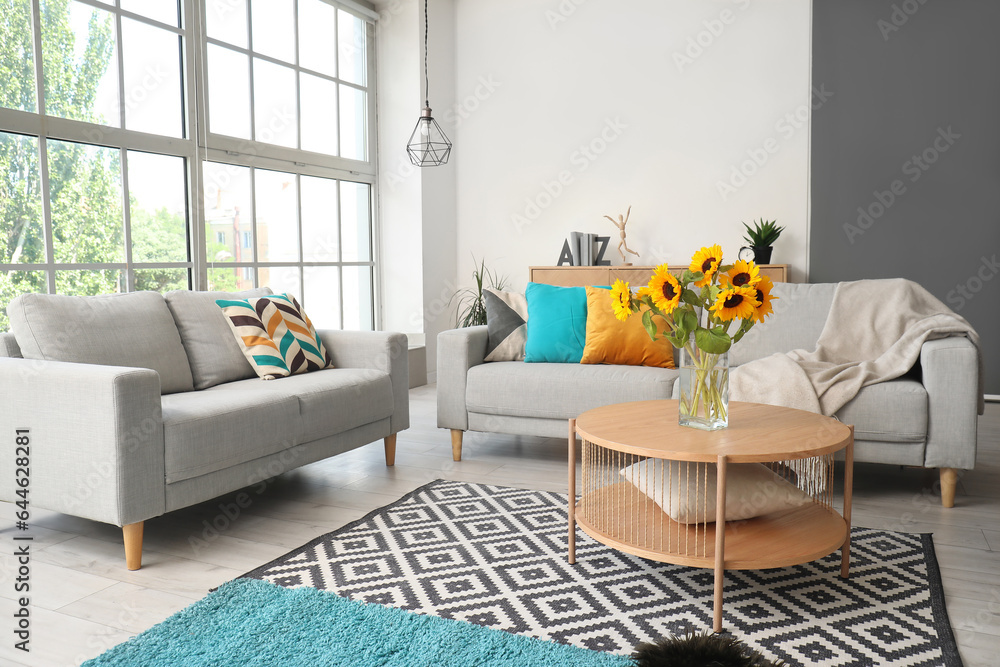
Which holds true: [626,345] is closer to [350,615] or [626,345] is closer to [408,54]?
[350,615]

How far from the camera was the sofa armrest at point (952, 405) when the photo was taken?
264 centimetres

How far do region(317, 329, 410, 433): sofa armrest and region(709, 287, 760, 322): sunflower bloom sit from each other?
1674 millimetres

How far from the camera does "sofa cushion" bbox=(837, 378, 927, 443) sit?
268 centimetres

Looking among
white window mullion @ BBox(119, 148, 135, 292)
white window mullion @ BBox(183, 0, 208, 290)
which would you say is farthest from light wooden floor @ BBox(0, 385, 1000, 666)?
white window mullion @ BBox(183, 0, 208, 290)

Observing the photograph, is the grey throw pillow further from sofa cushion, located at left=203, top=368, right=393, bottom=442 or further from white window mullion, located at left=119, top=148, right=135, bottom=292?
white window mullion, located at left=119, top=148, right=135, bottom=292

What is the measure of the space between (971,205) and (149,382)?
4.60 meters

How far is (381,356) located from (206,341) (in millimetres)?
711

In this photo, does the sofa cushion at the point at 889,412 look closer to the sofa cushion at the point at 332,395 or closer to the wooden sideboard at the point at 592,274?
the sofa cushion at the point at 332,395

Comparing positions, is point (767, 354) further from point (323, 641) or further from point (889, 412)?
point (323, 641)

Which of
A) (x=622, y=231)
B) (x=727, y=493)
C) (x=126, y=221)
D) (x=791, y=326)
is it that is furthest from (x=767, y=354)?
(x=126, y=221)

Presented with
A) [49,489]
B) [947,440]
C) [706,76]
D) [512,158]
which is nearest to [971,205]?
[706,76]

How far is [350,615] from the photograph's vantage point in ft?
6.11
